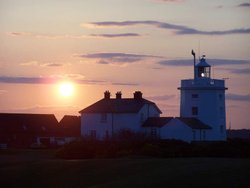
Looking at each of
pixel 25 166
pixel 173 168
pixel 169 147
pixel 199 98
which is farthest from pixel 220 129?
pixel 173 168

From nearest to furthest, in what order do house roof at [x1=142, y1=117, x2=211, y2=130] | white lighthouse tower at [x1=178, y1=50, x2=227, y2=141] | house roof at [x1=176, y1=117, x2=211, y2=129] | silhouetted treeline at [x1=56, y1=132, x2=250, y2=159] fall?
silhouetted treeline at [x1=56, y1=132, x2=250, y2=159], house roof at [x1=176, y1=117, x2=211, y2=129], house roof at [x1=142, y1=117, x2=211, y2=130], white lighthouse tower at [x1=178, y1=50, x2=227, y2=141]

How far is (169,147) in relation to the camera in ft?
195

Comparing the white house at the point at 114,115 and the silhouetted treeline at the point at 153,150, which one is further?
the white house at the point at 114,115

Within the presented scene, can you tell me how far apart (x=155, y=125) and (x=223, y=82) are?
853cm

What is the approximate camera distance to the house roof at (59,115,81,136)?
3925 inches

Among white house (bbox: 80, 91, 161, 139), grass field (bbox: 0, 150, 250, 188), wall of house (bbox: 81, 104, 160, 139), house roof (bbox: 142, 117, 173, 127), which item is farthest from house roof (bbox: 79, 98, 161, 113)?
grass field (bbox: 0, 150, 250, 188)

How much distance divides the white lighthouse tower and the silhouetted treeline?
43.0ft

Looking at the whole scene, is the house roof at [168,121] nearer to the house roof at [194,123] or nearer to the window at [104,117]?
the house roof at [194,123]

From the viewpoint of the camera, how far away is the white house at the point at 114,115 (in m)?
80.3

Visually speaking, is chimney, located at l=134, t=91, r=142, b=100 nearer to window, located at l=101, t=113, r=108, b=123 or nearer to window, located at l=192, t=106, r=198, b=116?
window, located at l=101, t=113, r=108, b=123

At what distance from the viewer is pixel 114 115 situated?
81062 millimetres

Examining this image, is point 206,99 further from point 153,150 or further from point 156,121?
point 153,150

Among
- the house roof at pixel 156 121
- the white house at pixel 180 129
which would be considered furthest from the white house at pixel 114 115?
the white house at pixel 180 129

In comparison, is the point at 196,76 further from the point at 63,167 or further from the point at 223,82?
the point at 63,167
